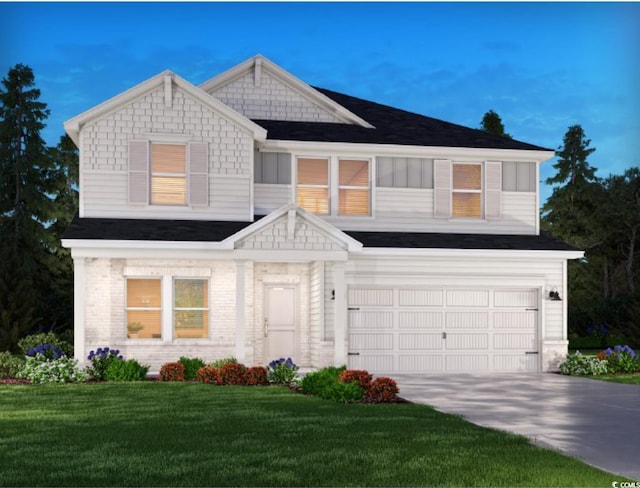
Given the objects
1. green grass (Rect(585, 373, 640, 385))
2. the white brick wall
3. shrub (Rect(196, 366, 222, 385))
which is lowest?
green grass (Rect(585, 373, 640, 385))

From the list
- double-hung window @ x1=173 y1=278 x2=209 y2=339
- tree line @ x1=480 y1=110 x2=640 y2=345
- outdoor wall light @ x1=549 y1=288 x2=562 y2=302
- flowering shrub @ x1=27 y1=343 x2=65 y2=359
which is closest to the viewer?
flowering shrub @ x1=27 y1=343 x2=65 y2=359

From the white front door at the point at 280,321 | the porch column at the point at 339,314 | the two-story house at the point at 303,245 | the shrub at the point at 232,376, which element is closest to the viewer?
the shrub at the point at 232,376

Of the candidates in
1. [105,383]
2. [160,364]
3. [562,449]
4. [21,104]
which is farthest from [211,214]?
[21,104]

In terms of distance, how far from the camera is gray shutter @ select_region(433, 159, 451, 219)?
2417 centimetres

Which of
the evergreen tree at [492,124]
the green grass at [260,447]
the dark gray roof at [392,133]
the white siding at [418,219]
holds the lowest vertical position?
the green grass at [260,447]

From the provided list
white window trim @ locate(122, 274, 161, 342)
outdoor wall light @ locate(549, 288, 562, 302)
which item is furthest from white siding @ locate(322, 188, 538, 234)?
white window trim @ locate(122, 274, 161, 342)

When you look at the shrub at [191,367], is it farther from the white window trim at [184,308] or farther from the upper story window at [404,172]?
the upper story window at [404,172]

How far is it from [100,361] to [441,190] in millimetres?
10769

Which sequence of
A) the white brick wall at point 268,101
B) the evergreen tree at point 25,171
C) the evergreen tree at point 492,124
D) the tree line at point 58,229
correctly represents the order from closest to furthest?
the white brick wall at point 268,101 → the tree line at point 58,229 → the evergreen tree at point 25,171 → the evergreen tree at point 492,124

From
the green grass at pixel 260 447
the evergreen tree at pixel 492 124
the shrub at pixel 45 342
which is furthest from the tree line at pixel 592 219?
the green grass at pixel 260 447

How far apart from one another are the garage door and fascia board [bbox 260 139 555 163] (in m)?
4.01

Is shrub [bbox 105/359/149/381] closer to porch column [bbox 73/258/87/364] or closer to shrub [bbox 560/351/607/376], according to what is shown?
porch column [bbox 73/258/87/364]

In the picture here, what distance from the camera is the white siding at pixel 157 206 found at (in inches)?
861

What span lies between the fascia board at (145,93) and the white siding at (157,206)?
1287 mm
